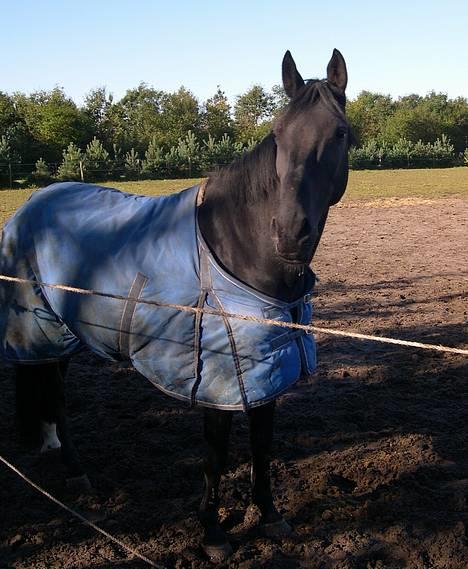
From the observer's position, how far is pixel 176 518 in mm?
3107

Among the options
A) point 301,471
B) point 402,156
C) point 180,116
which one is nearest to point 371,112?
point 180,116

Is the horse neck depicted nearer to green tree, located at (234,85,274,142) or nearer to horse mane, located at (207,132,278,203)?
horse mane, located at (207,132,278,203)

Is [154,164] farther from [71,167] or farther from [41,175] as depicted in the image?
[41,175]

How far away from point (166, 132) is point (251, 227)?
185 feet

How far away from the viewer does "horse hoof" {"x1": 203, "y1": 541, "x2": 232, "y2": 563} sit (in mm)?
2816

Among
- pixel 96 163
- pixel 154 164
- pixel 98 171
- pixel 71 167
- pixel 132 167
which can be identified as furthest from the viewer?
pixel 154 164

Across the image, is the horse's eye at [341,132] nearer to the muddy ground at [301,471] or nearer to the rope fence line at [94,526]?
the muddy ground at [301,471]

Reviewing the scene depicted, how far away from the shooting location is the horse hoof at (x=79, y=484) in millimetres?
3432

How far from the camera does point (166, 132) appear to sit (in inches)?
2229

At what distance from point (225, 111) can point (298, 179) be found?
63.4 metres

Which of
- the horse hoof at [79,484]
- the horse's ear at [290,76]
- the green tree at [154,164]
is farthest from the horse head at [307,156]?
the green tree at [154,164]

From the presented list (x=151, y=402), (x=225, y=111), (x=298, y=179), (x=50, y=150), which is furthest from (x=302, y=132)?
(x=225, y=111)

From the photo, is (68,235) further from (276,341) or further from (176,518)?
(176,518)

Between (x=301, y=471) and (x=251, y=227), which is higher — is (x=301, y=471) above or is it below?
below
